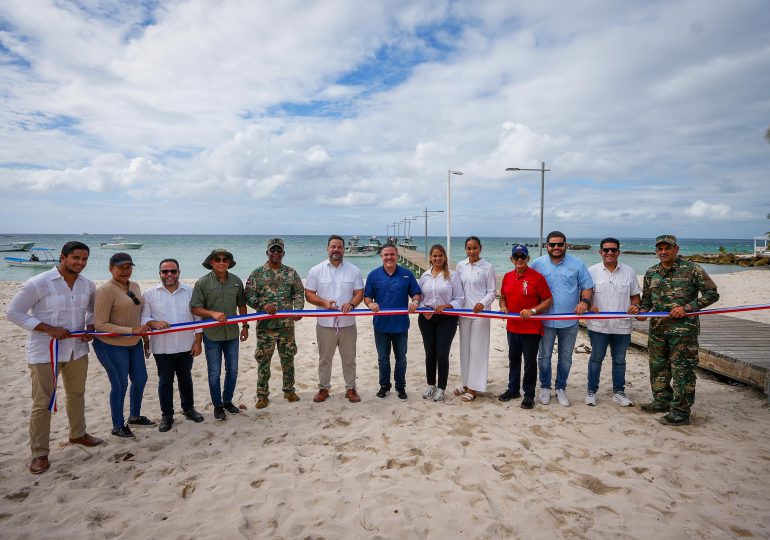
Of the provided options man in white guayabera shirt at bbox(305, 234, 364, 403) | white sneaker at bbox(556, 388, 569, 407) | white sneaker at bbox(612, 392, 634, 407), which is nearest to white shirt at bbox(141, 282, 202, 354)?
man in white guayabera shirt at bbox(305, 234, 364, 403)

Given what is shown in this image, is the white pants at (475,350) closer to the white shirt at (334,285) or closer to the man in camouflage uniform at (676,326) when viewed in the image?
the white shirt at (334,285)

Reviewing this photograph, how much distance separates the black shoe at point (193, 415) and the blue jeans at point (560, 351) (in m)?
4.18

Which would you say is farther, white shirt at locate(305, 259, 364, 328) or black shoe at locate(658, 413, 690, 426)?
white shirt at locate(305, 259, 364, 328)

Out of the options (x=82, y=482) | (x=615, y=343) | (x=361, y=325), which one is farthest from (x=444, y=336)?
(x=361, y=325)

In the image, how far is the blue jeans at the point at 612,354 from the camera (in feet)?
16.0

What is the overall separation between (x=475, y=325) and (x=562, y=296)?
1.10 meters

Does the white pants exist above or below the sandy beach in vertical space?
above

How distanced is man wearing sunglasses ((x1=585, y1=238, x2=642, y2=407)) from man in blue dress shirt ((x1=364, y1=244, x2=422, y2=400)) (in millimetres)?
2198

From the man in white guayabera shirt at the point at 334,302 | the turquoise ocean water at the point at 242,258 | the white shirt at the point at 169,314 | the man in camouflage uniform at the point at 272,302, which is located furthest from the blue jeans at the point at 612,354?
the turquoise ocean water at the point at 242,258

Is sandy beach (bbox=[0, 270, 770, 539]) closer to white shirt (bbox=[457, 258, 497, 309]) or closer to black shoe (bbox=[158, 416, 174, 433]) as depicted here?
black shoe (bbox=[158, 416, 174, 433])

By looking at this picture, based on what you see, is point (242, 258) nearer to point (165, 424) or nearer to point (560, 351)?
point (165, 424)

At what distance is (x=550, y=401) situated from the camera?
206 inches

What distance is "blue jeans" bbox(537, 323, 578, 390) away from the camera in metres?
4.93

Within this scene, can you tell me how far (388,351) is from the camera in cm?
534
